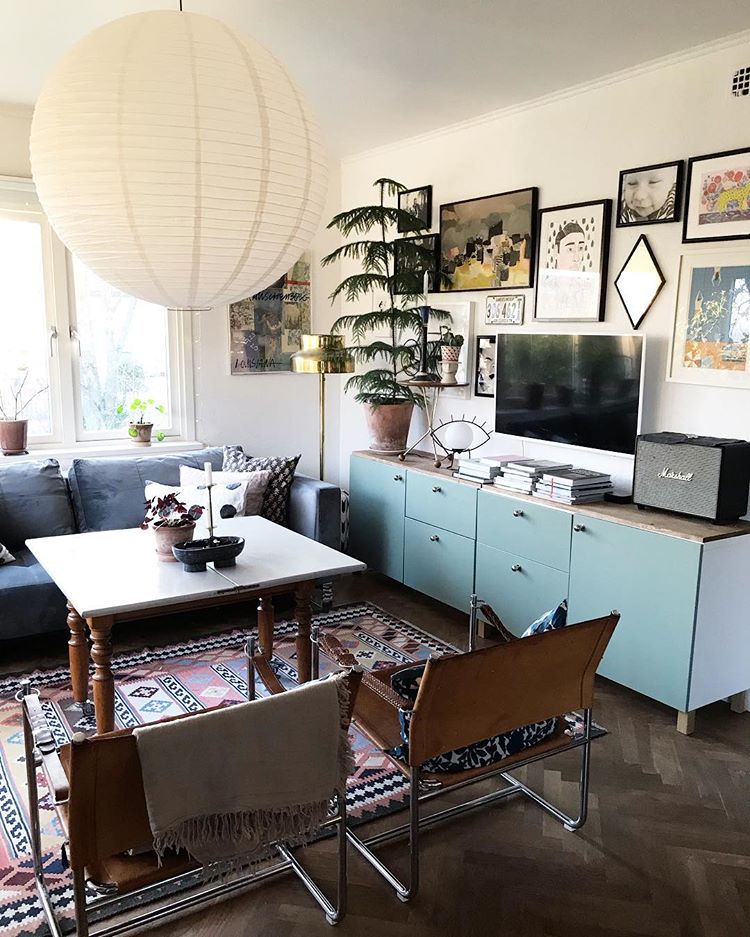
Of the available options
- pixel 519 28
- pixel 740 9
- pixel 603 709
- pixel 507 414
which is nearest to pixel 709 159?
pixel 740 9

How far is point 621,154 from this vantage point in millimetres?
3537

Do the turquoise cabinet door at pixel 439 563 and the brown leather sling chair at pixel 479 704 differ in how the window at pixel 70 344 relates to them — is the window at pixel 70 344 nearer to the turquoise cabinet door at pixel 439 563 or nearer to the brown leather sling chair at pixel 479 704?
the turquoise cabinet door at pixel 439 563

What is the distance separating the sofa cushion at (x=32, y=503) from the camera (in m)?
3.98

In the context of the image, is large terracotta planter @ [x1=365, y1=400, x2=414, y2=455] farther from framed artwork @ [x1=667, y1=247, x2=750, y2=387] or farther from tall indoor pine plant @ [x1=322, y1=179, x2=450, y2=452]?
framed artwork @ [x1=667, y1=247, x2=750, y2=387]

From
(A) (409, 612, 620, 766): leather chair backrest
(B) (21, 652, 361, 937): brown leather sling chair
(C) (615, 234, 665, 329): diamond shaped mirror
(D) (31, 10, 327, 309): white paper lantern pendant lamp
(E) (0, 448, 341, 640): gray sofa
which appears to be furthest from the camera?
(E) (0, 448, 341, 640): gray sofa

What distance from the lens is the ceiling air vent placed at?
119 inches

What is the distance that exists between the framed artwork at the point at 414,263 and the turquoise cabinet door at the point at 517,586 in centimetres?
158

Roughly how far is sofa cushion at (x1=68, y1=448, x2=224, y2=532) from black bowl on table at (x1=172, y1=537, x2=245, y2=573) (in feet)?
4.55

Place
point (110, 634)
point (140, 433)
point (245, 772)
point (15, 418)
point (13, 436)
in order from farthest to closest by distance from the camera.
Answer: point (140, 433)
point (15, 418)
point (13, 436)
point (110, 634)
point (245, 772)

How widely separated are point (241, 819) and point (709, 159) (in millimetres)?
2928

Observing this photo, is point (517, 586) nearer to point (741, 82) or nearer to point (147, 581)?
point (147, 581)

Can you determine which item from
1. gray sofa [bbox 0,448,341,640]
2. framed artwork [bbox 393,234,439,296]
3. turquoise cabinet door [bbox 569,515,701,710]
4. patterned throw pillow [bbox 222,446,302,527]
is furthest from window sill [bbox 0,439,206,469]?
turquoise cabinet door [bbox 569,515,701,710]

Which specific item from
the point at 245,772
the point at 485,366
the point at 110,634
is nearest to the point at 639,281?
the point at 485,366

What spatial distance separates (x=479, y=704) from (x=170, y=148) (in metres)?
1.52
